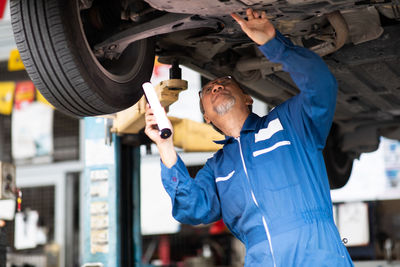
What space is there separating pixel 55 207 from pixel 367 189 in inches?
164

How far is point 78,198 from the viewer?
28.6 ft

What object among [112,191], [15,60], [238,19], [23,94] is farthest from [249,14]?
[23,94]

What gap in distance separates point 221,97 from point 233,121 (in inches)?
4.2

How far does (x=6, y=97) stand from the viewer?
7.52 meters

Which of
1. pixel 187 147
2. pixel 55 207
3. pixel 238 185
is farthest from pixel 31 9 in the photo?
pixel 55 207

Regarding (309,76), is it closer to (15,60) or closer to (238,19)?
(238,19)

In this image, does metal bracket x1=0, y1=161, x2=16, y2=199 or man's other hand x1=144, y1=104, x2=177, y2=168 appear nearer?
man's other hand x1=144, y1=104, x2=177, y2=168

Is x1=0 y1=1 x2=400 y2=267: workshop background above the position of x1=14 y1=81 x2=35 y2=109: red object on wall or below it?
below

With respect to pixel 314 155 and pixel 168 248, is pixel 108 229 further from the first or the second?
pixel 168 248

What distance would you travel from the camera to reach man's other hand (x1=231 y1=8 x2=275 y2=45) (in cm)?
208

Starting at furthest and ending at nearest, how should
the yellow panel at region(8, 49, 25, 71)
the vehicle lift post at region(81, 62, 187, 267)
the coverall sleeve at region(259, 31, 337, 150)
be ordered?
the yellow panel at region(8, 49, 25, 71)
the vehicle lift post at region(81, 62, 187, 267)
the coverall sleeve at region(259, 31, 337, 150)

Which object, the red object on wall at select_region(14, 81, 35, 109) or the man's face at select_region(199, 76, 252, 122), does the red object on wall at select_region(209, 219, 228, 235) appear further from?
the man's face at select_region(199, 76, 252, 122)

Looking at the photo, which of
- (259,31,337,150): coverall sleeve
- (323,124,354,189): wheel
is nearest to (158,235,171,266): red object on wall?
(323,124,354,189): wheel

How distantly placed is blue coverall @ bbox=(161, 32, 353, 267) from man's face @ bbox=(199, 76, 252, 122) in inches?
4.2
